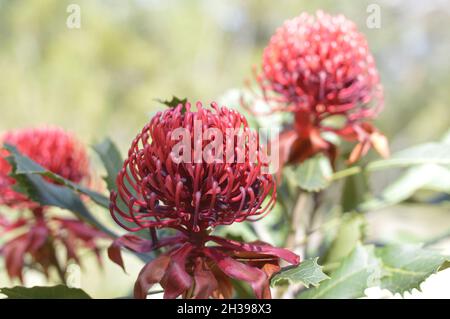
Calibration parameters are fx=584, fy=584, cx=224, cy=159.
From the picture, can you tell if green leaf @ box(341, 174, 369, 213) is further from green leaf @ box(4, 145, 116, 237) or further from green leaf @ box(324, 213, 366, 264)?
green leaf @ box(4, 145, 116, 237)

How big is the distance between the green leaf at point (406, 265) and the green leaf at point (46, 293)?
0.45 meters

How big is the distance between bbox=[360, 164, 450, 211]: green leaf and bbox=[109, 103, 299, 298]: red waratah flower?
51 centimetres

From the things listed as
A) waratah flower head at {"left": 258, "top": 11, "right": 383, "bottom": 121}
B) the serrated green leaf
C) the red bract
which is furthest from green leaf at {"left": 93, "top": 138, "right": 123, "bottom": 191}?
waratah flower head at {"left": 258, "top": 11, "right": 383, "bottom": 121}

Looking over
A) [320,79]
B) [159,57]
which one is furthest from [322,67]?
[159,57]

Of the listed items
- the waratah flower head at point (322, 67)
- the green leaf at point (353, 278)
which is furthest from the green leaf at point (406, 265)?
the waratah flower head at point (322, 67)

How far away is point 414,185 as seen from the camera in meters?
1.21

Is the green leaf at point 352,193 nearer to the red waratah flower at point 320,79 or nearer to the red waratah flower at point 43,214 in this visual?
the red waratah flower at point 320,79

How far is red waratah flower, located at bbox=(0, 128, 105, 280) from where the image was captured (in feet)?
4.05

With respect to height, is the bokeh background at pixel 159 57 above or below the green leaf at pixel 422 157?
above

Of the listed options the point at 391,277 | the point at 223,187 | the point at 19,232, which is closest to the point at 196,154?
the point at 223,187

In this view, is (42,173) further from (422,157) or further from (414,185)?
(414,185)

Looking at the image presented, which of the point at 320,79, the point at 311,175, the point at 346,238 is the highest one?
the point at 320,79

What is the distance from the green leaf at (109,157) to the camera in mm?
989

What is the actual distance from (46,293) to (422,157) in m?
0.67
